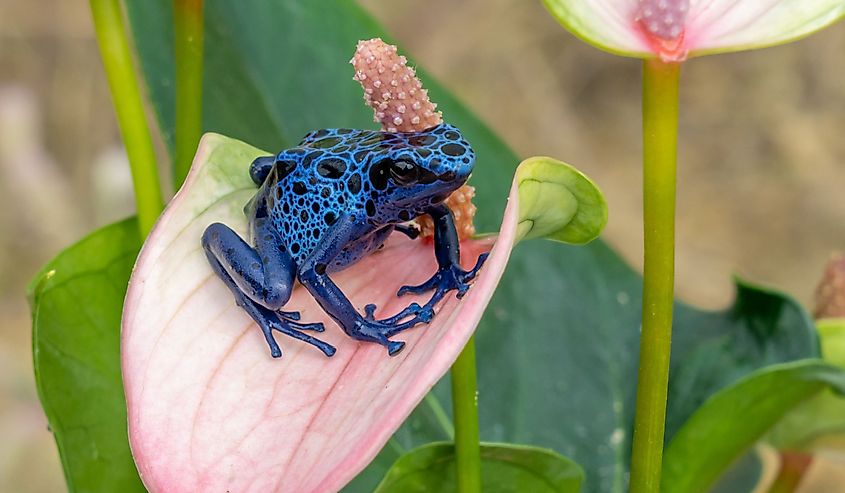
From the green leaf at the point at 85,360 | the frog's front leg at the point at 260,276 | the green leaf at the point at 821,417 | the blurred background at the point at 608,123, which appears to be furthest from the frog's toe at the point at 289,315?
the blurred background at the point at 608,123

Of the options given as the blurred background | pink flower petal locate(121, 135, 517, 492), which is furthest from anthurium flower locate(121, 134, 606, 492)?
the blurred background

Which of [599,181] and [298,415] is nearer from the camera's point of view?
[298,415]

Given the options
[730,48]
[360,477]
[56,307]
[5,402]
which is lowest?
[5,402]

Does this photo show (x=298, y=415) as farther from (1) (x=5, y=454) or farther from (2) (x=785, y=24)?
(1) (x=5, y=454)

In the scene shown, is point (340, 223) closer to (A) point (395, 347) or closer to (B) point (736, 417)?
(A) point (395, 347)

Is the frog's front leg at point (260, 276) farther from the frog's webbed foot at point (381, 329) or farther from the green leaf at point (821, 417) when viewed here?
the green leaf at point (821, 417)

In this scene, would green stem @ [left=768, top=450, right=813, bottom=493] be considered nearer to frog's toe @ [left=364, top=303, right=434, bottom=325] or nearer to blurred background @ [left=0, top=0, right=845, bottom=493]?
frog's toe @ [left=364, top=303, right=434, bottom=325]

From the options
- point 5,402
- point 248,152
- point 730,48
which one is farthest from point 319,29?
point 5,402
